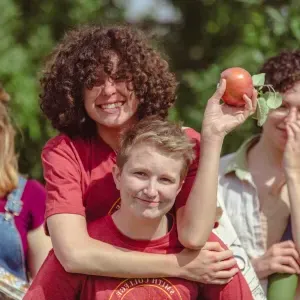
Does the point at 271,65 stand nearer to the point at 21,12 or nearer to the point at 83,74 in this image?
the point at 83,74

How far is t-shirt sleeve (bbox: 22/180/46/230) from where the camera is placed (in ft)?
13.1

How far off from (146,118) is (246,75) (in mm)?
408

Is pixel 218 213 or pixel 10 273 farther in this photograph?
pixel 10 273

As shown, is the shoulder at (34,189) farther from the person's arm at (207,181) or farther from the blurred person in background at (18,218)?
the person's arm at (207,181)

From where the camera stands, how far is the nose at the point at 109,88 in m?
3.19

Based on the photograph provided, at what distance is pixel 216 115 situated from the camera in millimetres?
3078

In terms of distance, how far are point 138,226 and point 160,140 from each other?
33 centimetres

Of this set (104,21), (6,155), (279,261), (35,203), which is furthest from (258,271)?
(104,21)

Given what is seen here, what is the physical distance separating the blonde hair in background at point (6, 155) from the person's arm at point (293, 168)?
4.11 feet

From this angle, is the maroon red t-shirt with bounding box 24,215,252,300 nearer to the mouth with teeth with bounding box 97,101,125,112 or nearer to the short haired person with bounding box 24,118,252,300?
the short haired person with bounding box 24,118,252,300

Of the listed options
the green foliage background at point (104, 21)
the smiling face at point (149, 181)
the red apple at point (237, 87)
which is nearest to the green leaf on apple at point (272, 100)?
the red apple at point (237, 87)

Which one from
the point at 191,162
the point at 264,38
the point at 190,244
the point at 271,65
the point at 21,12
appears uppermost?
the point at 21,12

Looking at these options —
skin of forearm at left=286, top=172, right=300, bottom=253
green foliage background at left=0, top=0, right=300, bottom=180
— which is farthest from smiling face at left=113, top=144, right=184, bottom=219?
green foliage background at left=0, top=0, right=300, bottom=180

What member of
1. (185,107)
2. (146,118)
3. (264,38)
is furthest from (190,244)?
(185,107)
